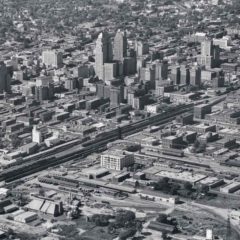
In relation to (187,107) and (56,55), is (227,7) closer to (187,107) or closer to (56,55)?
(56,55)

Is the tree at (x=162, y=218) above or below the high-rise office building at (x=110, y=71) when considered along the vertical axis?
below

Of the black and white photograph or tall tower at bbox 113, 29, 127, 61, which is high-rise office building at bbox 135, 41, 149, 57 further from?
tall tower at bbox 113, 29, 127, 61

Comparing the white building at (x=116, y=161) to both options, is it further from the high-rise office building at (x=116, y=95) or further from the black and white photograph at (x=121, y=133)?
the high-rise office building at (x=116, y=95)

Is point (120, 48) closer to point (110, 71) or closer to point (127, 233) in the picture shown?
point (110, 71)

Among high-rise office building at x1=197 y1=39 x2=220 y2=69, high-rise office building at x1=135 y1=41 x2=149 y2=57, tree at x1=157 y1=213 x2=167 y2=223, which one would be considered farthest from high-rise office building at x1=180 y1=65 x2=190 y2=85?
tree at x1=157 y1=213 x2=167 y2=223

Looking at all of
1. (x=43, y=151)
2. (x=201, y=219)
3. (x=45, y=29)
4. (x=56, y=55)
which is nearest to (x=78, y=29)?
(x=45, y=29)

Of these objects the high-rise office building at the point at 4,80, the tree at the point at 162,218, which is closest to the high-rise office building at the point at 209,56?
the high-rise office building at the point at 4,80

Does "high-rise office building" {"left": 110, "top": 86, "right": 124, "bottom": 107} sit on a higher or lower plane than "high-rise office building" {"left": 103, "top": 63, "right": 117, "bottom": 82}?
lower
